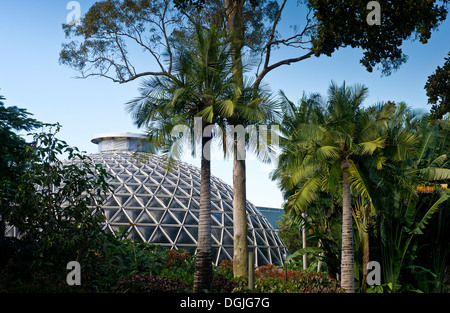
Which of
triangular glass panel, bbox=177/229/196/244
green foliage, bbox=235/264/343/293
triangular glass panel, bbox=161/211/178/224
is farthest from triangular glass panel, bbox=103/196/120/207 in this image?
green foliage, bbox=235/264/343/293

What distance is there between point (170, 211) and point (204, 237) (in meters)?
10.4

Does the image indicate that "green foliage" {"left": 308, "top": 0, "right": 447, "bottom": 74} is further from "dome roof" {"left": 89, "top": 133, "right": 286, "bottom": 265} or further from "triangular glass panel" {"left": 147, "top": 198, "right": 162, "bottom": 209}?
"triangular glass panel" {"left": 147, "top": 198, "right": 162, "bottom": 209}

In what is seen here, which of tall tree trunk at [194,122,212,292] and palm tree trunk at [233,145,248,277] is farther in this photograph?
palm tree trunk at [233,145,248,277]

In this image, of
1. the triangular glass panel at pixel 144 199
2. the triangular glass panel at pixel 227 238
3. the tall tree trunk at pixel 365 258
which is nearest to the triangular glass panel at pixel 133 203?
the triangular glass panel at pixel 144 199

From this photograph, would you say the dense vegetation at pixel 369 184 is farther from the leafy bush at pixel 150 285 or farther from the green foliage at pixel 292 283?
the leafy bush at pixel 150 285

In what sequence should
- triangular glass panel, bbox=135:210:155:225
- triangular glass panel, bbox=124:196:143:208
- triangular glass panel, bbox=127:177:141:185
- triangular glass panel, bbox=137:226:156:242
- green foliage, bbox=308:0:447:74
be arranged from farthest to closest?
triangular glass panel, bbox=127:177:141:185 → triangular glass panel, bbox=124:196:143:208 → triangular glass panel, bbox=135:210:155:225 → triangular glass panel, bbox=137:226:156:242 → green foliage, bbox=308:0:447:74

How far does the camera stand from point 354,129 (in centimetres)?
1605

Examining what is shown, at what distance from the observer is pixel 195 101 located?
1427 cm

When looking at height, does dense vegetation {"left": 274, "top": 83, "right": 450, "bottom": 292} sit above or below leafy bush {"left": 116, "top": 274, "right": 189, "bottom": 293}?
above

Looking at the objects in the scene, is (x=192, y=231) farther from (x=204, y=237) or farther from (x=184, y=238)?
(x=204, y=237)

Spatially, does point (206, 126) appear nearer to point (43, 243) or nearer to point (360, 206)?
point (43, 243)

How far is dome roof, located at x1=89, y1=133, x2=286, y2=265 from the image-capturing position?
73.7ft

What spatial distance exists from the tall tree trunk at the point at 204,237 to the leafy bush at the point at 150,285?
735 millimetres

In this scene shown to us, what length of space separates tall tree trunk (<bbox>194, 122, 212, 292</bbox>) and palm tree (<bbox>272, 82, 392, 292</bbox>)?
3653 mm
